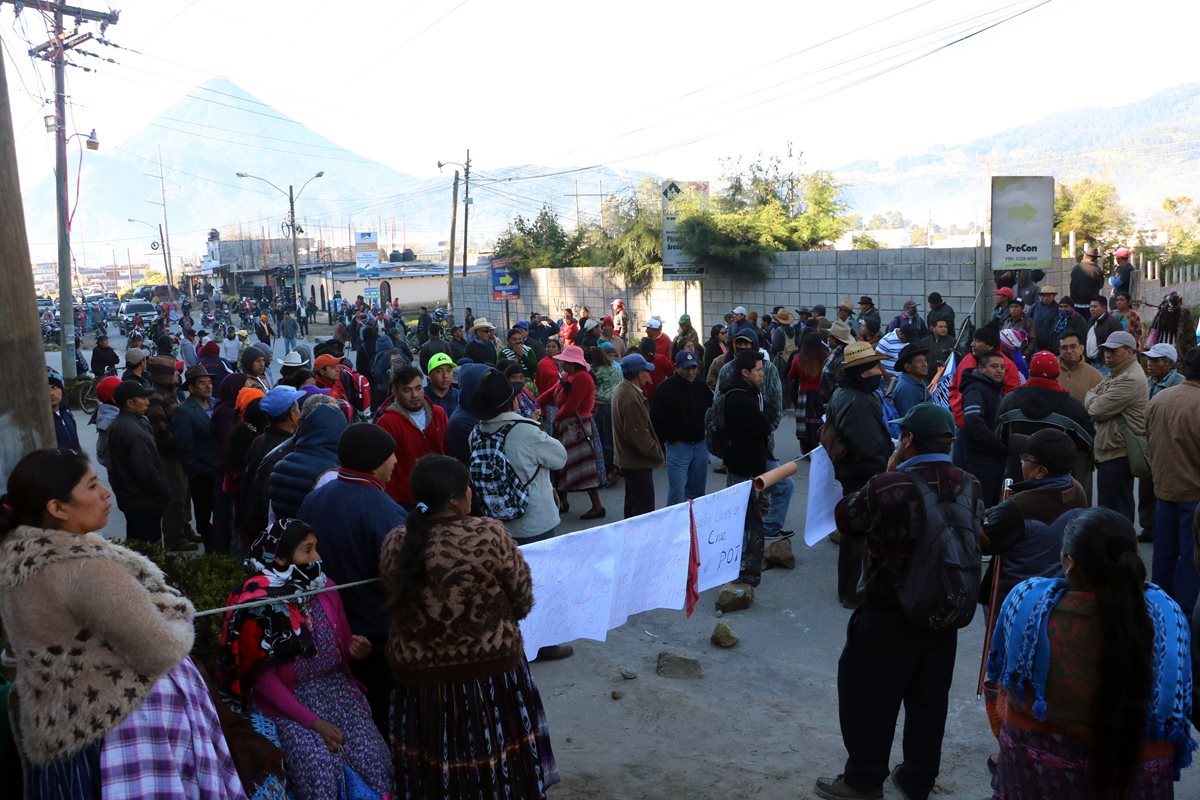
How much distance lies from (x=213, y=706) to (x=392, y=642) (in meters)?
0.77

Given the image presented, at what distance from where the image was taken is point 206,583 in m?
4.86

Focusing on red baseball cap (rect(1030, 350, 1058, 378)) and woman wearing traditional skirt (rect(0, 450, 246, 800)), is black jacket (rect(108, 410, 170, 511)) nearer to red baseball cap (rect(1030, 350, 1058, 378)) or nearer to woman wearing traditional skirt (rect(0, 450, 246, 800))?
woman wearing traditional skirt (rect(0, 450, 246, 800))

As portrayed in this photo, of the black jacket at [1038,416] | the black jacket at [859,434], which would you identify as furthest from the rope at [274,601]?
the black jacket at [1038,416]

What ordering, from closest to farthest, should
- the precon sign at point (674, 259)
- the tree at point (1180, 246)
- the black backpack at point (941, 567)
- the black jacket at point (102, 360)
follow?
the black backpack at point (941, 567)
the black jacket at point (102, 360)
the precon sign at point (674, 259)
the tree at point (1180, 246)

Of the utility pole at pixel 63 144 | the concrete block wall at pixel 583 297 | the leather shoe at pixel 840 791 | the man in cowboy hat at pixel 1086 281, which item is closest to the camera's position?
the leather shoe at pixel 840 791

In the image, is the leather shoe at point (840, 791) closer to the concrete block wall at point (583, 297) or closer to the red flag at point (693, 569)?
the red flag at point (693, 569)

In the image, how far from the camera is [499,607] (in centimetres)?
366

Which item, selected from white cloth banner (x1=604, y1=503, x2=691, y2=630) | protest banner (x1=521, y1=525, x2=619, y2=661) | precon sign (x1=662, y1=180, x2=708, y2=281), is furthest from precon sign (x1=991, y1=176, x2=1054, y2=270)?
protest banner (x1=521, y1=525, x2=619, y2=661)

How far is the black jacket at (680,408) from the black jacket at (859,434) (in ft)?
5.16

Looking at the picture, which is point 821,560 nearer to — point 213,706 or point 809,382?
point 809,382

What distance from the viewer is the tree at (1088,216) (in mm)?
30050

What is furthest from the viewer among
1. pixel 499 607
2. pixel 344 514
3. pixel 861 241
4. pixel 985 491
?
pixel 861 241

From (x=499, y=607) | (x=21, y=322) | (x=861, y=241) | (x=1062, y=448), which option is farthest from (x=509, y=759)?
(x=861, y=241)

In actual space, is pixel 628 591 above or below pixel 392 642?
below
